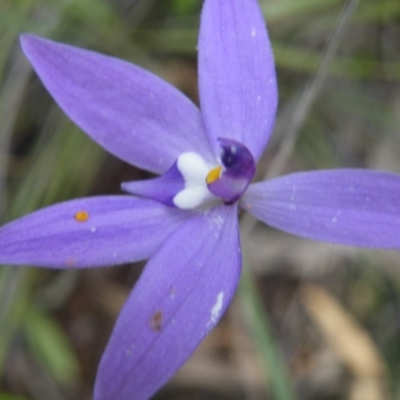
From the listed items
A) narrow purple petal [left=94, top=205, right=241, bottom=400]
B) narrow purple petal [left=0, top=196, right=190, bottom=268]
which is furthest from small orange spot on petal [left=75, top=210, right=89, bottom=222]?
narrow purple petal [left=94, top=205, right=241, bottom=400]

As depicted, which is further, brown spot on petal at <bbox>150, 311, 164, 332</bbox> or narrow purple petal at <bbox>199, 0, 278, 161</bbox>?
narrow purple petal at <bbox>199, 0, 278, 161</bbox>

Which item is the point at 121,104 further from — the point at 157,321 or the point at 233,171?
the point at 157,321

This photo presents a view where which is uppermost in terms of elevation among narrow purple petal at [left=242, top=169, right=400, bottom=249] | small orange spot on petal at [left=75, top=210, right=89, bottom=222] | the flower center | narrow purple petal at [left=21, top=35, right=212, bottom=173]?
narrow purple petal at [left=21, top=35, right=212, bottom=173]

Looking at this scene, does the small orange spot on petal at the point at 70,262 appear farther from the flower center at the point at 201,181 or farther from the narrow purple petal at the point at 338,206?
the narrow purple petal at the point at 338,206

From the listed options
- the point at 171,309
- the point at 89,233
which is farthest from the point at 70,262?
the point at 171,309

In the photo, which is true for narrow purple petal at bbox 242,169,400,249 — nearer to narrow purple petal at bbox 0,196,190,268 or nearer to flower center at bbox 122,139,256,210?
flower center at bbox 122,139,256,210

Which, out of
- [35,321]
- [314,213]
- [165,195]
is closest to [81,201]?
[165,195]

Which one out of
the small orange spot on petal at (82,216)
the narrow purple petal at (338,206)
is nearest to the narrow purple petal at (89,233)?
the small orange spot on petal at (82,216)
